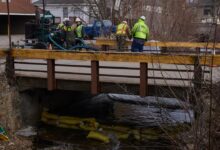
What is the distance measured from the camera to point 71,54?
11.8m

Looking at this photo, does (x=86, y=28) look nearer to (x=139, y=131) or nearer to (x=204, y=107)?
(x=139, y=131)

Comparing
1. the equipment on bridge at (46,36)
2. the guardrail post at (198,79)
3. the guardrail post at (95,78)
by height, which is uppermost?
the equipment on bridge at (46,36)

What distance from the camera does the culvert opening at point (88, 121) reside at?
11.9 metres

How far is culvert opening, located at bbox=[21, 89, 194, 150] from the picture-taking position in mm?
11922

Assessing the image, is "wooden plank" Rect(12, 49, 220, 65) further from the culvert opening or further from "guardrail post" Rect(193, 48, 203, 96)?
"guardrail post" Rect(193, 48, 203, 96)

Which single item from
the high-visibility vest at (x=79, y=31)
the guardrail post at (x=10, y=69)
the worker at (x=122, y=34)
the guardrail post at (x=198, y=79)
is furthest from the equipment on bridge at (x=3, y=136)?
the high-visibility vest at (x=79, y=31)

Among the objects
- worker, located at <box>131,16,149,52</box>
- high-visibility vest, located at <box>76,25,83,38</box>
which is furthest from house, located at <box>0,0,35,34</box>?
worker, located at <box>131,16,149,52</box>

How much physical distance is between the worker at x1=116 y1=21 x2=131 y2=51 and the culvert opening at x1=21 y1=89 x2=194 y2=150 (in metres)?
2.51

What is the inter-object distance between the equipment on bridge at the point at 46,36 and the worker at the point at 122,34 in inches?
62.7

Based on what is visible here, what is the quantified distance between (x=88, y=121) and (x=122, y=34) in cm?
421

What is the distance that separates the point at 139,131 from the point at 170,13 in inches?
618

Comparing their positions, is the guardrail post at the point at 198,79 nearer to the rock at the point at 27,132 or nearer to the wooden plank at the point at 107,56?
the wooden plank at the point at 107,56

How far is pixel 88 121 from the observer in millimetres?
13789

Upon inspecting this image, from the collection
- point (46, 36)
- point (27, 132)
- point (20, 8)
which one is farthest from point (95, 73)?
point (20, 8)
